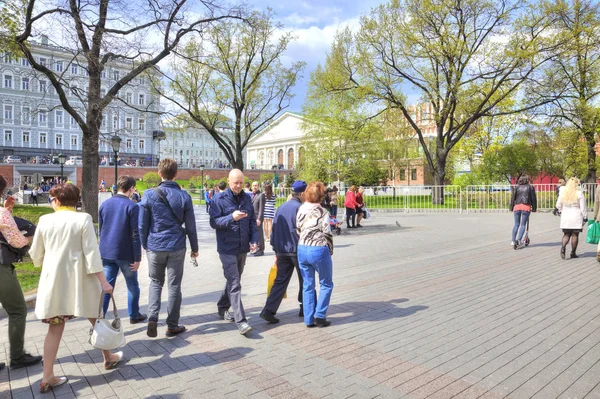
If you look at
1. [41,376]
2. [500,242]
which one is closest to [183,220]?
[41,376]

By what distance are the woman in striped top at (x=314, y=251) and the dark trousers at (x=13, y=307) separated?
2.81 metres

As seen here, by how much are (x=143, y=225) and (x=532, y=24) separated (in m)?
28.3

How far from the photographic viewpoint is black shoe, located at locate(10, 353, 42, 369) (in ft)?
13.3

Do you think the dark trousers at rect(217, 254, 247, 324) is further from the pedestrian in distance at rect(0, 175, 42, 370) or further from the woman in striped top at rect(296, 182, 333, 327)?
the pedestrian in distance at rect(0, 175, 42, 370)

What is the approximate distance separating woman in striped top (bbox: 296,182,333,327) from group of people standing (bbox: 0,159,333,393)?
0.01m

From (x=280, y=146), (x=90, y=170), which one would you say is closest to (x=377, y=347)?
(x=90, y=170)

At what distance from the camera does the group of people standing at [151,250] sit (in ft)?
11.8

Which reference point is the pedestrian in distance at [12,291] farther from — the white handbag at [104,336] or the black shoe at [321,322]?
the black shoe at [321,322]

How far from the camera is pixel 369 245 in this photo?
12547mm

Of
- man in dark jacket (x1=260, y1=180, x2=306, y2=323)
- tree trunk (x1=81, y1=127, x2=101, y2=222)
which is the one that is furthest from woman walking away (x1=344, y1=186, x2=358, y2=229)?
man in dark jacket (x1=260, y1=180, x2=306, y2=323)

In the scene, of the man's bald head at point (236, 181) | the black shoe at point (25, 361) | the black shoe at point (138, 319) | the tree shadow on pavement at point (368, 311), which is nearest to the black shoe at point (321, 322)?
the tree shadow on pavement at point (368, 311)

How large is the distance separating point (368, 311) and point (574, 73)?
3118 centimetres

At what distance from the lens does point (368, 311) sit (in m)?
5.85

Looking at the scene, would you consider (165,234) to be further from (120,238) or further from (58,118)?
(58,118)
